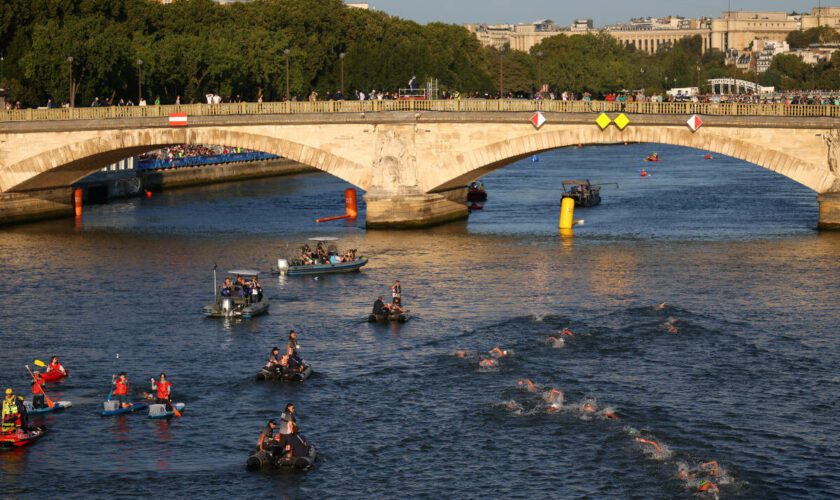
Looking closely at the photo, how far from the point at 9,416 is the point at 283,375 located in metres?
11.7

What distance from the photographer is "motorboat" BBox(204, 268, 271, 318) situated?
2844 inches

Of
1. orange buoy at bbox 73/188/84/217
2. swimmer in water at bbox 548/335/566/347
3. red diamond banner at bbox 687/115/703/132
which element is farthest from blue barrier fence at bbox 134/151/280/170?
swimmer in water at bbox 548/335/566/347

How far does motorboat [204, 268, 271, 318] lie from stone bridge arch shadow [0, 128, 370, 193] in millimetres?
30699

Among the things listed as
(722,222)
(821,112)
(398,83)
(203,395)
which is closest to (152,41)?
(398,83)

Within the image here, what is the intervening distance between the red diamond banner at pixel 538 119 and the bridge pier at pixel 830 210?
62.4 feet

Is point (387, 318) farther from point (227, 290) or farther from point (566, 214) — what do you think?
point (566, 214)

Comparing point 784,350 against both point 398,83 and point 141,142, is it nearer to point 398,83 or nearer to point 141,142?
point 141,142

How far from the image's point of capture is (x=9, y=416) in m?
51.3

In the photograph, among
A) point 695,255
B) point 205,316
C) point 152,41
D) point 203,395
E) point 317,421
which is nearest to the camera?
point 317,421

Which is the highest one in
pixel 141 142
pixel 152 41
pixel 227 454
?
pixel 152 41

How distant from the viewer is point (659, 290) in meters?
77.6

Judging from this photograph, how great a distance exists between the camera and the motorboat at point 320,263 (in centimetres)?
8519

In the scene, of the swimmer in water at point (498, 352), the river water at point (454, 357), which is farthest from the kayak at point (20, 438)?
the swimmer in water at point (498, 352)

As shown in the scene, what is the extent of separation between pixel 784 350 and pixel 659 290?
14.8 meters
